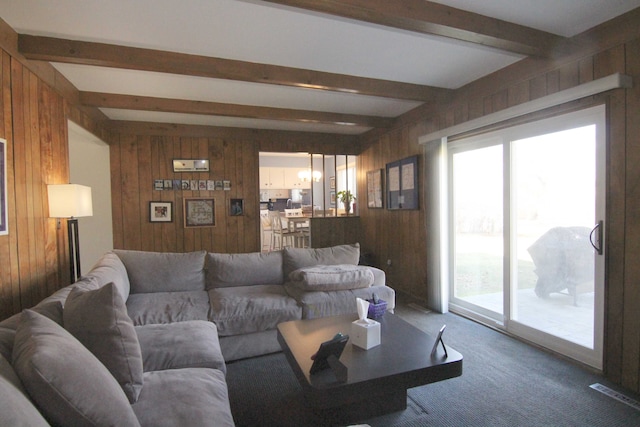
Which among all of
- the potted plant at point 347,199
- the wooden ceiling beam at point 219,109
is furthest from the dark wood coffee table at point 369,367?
the potted plant at point 347,199

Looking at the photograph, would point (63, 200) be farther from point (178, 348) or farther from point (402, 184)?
point (402, 184)

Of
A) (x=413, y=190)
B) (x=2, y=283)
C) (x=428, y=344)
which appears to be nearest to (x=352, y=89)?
(x=413, y=190)

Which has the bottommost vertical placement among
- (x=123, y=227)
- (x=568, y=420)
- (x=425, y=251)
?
(x=568, y=420)

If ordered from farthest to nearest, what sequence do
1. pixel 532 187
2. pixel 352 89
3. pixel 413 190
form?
pixel 413 190 → pixel 352 89 → pixel 532 187

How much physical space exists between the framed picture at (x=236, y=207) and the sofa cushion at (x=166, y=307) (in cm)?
249

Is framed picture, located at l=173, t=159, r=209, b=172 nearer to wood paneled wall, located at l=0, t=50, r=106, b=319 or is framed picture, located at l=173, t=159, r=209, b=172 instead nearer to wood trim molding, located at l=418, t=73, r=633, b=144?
wood paneled wall, located at l=0, t=50, r=106, b=319

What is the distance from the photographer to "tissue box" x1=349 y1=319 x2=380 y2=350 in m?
1.93

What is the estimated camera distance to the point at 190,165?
17.0ft

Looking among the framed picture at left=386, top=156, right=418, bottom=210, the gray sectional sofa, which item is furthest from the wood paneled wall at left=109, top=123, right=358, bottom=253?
the gray sectional sofa

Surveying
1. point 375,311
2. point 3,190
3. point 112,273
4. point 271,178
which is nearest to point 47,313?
point 112,273

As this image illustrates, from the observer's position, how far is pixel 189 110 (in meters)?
3.89

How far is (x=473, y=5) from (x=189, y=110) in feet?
10.1

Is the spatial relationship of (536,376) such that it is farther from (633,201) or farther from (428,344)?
(633,201)

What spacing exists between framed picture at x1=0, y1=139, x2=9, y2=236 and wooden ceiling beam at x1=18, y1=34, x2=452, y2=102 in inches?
28.7
